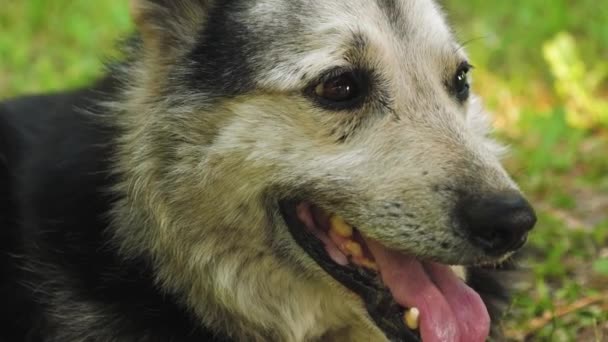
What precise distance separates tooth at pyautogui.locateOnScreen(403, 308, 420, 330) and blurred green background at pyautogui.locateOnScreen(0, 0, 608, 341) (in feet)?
3.34

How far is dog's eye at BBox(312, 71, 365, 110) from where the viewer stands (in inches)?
137

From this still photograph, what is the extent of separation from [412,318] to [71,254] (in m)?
1.54

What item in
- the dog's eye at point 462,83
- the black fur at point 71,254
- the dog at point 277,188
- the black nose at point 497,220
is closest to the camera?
the black nose at point 497,220

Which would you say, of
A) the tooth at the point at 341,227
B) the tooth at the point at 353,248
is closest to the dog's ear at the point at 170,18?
the tooth at the point at 341,227

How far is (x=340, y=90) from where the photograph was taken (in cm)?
351

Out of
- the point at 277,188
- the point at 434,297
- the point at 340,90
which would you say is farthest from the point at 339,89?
the point at 434,297

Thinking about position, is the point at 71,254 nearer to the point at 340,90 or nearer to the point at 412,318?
the point at 340,90

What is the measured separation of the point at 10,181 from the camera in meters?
4.28

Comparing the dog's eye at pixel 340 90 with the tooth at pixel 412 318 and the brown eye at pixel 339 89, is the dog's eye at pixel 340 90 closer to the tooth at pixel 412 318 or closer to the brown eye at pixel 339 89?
the brown eye at pixel 339 89

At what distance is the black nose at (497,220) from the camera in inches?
121

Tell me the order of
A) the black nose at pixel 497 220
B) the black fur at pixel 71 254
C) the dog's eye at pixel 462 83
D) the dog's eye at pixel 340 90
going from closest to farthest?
the black nose at pixel 497 220 → the dog's eye at pixel 340 90 → the black fur at pixel 71 254 → the dog's eye at pixel 462 83

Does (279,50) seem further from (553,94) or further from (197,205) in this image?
(553,94)

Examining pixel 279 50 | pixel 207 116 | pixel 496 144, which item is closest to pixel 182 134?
pixel 207 116

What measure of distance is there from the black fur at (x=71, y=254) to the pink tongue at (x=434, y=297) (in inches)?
31.0
